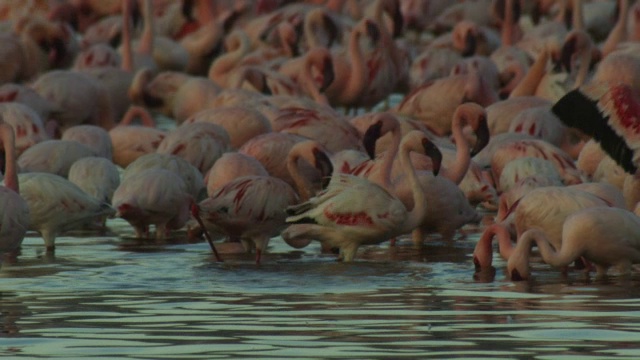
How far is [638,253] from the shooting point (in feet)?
30.8

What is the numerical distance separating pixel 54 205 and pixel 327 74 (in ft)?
18.6

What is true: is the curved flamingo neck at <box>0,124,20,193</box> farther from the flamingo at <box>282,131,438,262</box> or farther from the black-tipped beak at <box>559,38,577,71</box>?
the black-tipped beak at <box>559,38,577,71</box>

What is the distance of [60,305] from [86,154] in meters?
4.93

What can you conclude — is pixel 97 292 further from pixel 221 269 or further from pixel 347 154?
pixel 347 154

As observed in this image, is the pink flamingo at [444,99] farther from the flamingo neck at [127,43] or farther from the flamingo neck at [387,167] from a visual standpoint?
the flamingo neck at [387,167]

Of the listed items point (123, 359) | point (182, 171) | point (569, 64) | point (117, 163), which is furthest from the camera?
point (569, 64)

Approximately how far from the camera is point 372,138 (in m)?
11.5

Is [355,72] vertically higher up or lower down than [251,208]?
higher up

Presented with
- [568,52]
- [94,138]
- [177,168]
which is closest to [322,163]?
[177,168]

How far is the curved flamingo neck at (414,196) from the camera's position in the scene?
1057 centimetres

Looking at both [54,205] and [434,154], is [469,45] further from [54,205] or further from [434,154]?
[54,205]

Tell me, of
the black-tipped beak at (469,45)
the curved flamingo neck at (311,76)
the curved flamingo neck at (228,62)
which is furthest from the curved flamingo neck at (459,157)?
the black-tipped beak at (469,45)

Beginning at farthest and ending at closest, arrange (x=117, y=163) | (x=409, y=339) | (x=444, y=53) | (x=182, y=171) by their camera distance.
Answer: (x=444, y=53), (x=117, y=163), (x=182, y=171), (x=409, y=339)

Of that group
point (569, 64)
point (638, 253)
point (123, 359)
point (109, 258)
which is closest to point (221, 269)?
point (109, 258)
